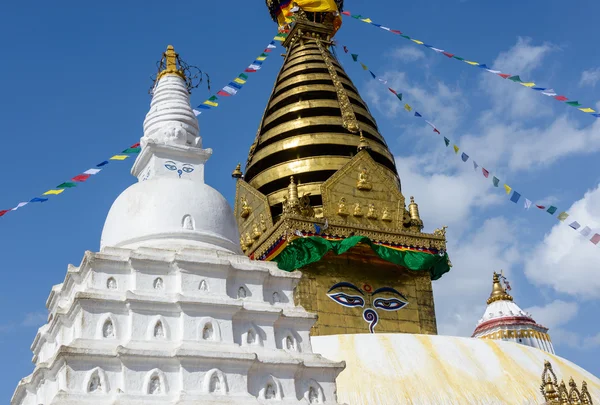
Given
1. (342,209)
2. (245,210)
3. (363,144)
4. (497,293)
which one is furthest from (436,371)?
(497,293)

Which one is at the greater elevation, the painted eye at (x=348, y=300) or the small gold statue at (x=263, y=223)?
the small gold statue at (x=263, y=223)

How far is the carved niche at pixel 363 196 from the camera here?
1877 cm

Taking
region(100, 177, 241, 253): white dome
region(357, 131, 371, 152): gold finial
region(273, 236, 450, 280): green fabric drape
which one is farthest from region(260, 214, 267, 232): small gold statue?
region(100, 177, 241, 253): white dome

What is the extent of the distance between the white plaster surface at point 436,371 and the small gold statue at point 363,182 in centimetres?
524

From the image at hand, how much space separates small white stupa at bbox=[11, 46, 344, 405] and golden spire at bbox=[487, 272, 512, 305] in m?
17.8

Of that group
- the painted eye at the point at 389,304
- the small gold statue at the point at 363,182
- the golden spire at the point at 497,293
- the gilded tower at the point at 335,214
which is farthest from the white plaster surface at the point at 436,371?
the golden spire at the point at 497,293

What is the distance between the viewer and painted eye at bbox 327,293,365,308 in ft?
57.8

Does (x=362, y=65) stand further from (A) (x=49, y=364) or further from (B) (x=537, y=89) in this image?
(A) (x=49, y=364)

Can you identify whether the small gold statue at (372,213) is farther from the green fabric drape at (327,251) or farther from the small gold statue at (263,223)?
the small gold statue at (263,223)

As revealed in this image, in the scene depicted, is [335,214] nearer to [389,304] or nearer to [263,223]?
[263,223]

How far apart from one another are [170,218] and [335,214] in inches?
298

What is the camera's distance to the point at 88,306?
10.2m

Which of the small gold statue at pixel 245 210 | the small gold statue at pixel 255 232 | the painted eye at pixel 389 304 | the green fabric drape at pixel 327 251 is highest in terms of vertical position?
the small gold statue at pixel 245 210

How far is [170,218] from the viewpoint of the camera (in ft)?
37.9
